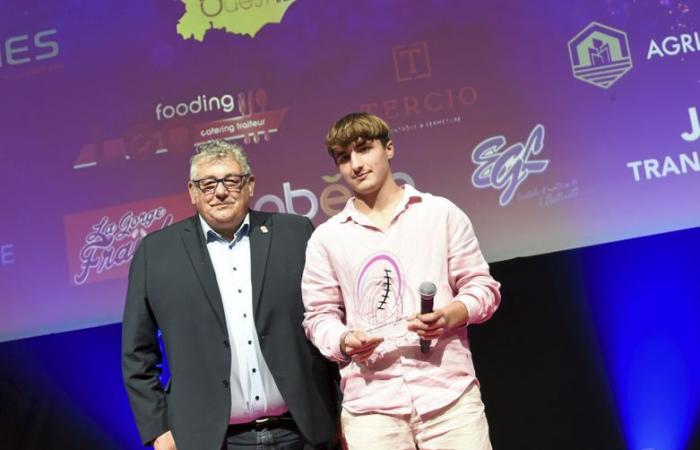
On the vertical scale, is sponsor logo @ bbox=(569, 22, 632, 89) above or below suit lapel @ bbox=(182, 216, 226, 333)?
above

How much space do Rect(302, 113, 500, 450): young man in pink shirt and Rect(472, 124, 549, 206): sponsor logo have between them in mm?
1331

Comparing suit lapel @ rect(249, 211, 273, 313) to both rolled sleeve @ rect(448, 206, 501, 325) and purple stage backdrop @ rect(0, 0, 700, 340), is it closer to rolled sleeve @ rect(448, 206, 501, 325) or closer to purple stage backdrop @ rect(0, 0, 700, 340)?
rolled sleeve @ rect(448, 206, 501, 325)

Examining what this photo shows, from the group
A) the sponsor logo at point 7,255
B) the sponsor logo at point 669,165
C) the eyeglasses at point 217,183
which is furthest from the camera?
the sponsor logo at point 7,255

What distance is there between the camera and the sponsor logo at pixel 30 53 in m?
3.95

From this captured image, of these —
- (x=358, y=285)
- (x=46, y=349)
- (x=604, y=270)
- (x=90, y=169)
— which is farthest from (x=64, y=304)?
(x=604, y=270)

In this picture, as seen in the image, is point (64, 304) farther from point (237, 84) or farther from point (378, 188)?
point (378, 188)

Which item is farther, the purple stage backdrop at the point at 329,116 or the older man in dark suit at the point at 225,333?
the purple stage backdrop at the point at 329,116

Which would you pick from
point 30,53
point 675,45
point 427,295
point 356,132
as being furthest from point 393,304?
point 30,53

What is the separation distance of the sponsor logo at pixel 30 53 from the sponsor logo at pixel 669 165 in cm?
287

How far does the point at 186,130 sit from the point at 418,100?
1136 mm

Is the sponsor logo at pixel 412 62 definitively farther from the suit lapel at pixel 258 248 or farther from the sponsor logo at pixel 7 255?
the sponsor logo at pixel 7 255

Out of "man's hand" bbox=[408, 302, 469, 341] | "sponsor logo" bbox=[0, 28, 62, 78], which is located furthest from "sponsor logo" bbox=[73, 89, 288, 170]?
"man's hand" bbox=[408, 302, 469, 341]

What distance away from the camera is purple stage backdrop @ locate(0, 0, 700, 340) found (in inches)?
143

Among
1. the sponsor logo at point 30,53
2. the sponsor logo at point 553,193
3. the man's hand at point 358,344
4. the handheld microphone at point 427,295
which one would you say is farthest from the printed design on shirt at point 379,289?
the sponsor logo at point 30,53
